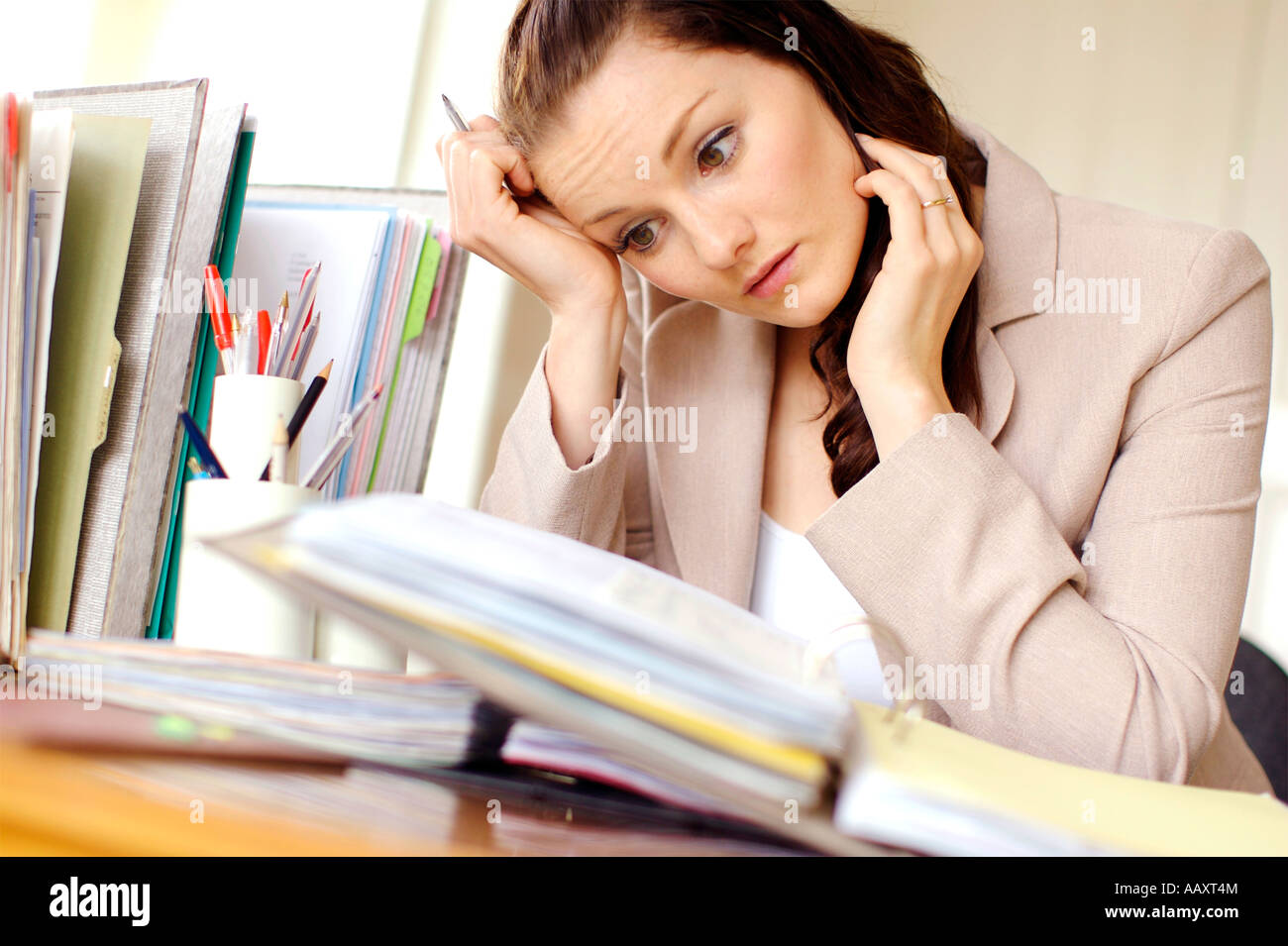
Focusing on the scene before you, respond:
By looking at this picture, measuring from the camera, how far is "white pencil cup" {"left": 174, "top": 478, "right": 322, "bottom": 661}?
0.63 metres

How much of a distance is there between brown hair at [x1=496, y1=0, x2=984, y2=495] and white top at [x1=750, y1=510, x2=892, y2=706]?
0.10 metres

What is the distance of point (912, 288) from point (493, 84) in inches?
20.5

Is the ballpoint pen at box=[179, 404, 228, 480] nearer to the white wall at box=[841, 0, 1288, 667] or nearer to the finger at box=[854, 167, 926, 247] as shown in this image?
the finger at box=[854, 167, 926, 247]

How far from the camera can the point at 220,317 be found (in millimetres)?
767

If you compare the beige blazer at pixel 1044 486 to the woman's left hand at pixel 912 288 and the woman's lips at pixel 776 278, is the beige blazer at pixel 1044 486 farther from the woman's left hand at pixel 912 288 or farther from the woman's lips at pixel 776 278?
the woman's lips at pixel 776 278

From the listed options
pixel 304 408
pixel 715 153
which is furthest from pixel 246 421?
pixel 715 153

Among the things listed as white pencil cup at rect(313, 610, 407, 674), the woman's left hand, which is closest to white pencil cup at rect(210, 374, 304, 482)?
white pencil cup at rect(313, 610, 407, 674)

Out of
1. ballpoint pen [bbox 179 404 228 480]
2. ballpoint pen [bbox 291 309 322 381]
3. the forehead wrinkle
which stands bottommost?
ballpoint pen [bbox 179 404 228 480]

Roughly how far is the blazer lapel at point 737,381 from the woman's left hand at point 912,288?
0.32ft

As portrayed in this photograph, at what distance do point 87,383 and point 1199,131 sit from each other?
135 inches

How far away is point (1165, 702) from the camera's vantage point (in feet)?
2.35
